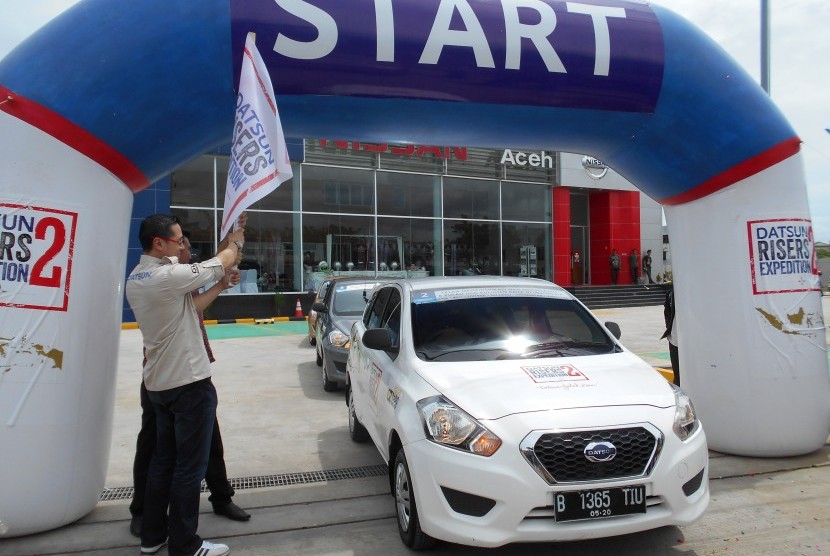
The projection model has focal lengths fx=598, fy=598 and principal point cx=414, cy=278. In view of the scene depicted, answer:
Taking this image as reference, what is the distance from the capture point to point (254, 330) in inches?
671

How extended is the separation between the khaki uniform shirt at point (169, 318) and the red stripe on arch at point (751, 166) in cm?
420

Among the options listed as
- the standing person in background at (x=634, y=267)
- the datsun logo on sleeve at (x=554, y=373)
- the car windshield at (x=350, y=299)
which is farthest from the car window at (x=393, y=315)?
the standing person in background at (x=634, y=267)

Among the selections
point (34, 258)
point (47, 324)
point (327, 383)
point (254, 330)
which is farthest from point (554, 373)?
point (254, 330)

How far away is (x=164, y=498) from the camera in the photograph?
3.57 meters

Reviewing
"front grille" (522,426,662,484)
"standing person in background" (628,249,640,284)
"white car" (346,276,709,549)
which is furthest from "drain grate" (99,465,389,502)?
"standing person in background" (628,249,640,284)

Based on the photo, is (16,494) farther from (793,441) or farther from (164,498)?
(793,441)

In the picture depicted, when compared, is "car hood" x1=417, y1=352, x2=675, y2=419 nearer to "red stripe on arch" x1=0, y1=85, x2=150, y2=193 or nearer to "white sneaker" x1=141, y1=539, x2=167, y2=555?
"white sneaker" x1=141, y1=539, x2=167, y2=555

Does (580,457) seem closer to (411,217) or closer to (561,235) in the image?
(411,217)

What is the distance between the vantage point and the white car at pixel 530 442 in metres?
3.07

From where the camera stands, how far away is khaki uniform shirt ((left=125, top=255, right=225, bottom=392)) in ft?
10.9

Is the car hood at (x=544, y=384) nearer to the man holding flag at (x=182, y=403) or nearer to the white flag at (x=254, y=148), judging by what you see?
the man holding flag at (x=182, y=403)

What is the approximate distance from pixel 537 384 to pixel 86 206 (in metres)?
3.14

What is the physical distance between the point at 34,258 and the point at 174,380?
4.35 ft

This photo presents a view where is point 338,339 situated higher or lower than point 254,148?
lower
